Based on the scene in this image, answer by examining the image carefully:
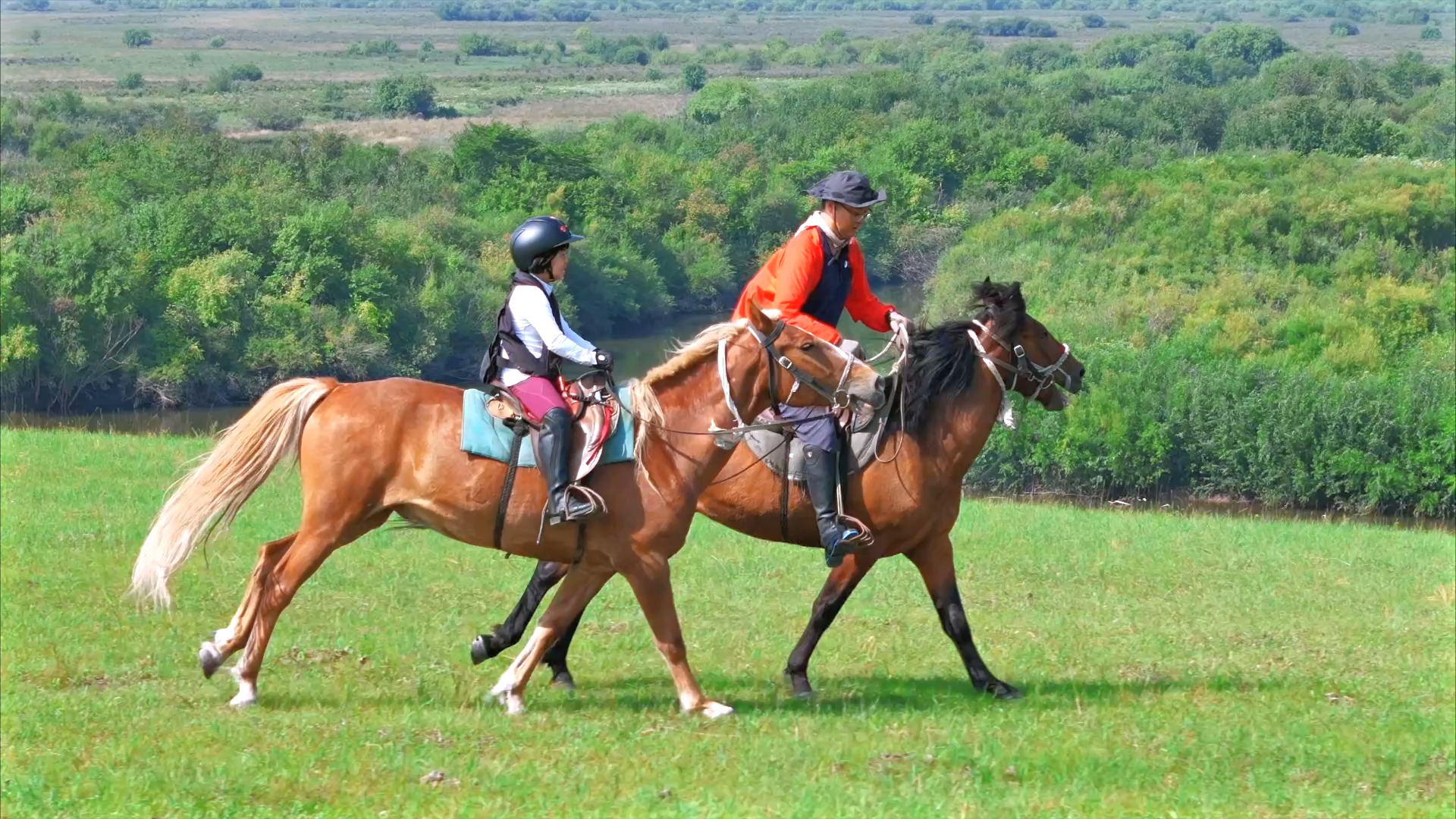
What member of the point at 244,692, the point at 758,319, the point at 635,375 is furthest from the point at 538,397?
the point at 635,375

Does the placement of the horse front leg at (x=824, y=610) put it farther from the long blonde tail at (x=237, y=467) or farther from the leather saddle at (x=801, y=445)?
the long blonde tail at (x=237, y=467)

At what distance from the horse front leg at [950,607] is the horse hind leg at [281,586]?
362cm

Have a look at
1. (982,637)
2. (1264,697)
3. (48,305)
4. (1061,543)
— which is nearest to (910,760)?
(1264,697)

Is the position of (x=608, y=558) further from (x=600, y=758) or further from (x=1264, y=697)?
(x=1264, y=697)

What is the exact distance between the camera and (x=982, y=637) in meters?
13.0

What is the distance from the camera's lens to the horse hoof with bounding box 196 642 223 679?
9.17 metres

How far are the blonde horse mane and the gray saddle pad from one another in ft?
3.44

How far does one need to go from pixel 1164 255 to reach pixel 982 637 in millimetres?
70993

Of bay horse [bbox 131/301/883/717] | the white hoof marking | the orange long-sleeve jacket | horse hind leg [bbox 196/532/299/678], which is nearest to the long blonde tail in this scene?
bay horse [bbox 131/301/883/717]

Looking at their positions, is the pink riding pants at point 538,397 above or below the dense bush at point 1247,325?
above

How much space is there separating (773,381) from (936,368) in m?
1.70

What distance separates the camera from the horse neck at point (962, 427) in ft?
34.7

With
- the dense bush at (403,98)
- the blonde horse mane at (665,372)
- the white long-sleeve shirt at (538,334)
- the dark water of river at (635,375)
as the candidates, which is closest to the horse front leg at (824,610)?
the blonde horse mane at (665,372)

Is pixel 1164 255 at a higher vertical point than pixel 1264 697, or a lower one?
lower
